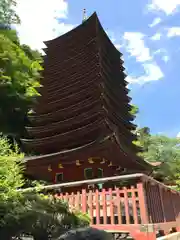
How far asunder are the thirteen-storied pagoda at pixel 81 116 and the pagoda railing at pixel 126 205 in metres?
4.86

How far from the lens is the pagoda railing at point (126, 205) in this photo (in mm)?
5570

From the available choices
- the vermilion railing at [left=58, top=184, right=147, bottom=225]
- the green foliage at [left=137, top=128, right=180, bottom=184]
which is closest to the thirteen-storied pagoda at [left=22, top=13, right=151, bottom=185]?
the vermilion railing at [left=58, top=184, right=147, bottom=225]

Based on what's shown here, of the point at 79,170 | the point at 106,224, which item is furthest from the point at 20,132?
the point at 106,224

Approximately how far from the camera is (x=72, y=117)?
14.4 meters

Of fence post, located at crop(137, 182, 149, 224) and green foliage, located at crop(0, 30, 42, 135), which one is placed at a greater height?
green foliage, located at crop(0, 30, 42, 135)

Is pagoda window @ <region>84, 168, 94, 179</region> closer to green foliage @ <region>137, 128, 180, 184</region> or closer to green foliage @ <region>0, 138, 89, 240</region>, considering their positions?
green foliage @ <region>0, 138, 89, 240</region>

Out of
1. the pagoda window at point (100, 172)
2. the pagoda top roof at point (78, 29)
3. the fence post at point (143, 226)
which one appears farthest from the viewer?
the pagoda top roof at point (78, 29)

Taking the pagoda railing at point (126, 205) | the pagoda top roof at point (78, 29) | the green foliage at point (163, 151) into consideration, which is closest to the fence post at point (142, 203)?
the pagoda railing at point (126, 205)

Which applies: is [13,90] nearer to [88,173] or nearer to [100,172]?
[88,173]

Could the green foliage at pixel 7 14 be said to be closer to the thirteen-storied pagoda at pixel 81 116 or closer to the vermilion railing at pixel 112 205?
the thirteen-storied pagoda at pixel 81 116

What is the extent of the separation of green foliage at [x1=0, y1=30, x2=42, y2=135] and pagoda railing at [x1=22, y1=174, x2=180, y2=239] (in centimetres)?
1443

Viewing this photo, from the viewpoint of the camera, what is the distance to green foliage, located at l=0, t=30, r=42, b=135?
20656 mm

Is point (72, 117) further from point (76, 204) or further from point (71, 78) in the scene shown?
point (76, 204)

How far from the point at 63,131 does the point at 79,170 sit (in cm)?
246
